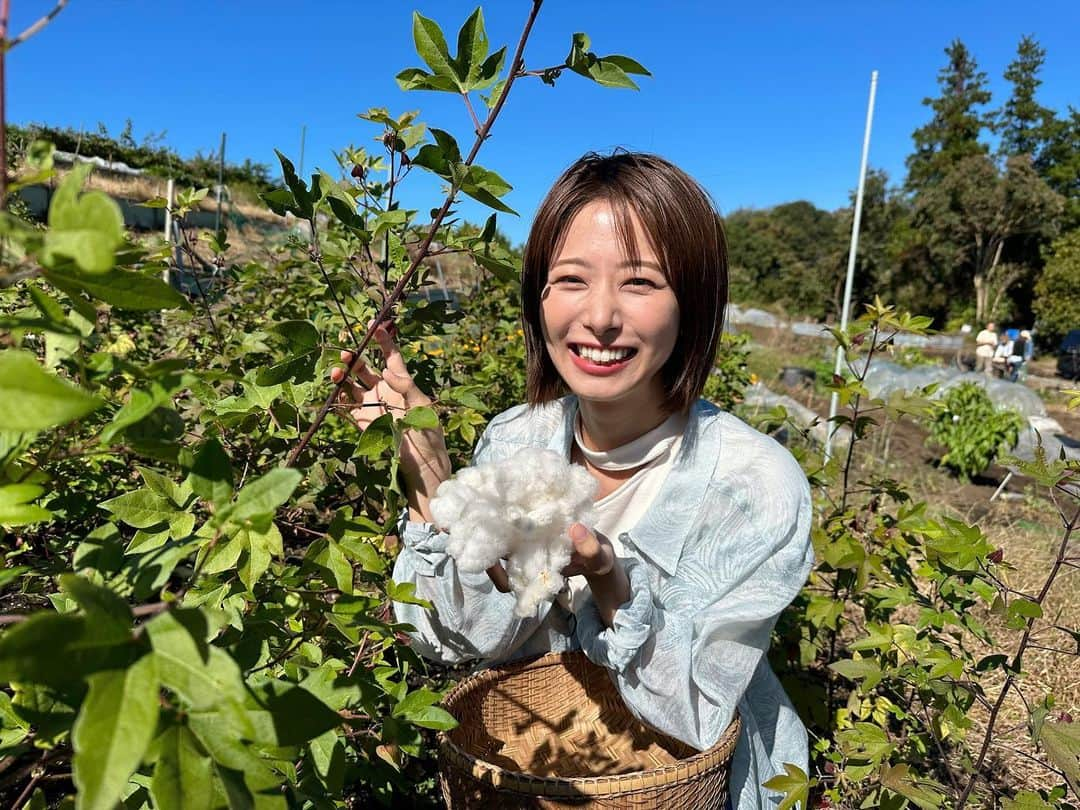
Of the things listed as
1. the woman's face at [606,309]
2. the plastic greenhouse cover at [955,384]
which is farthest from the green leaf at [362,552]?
the plastic greenhouse cover at [955,384]

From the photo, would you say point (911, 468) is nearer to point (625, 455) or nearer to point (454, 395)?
point (625, 455)

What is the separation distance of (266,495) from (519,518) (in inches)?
22.6

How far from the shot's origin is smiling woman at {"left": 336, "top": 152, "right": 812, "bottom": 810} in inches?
49.2

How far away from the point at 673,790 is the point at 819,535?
749mm

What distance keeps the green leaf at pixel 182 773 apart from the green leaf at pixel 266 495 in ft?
0.43

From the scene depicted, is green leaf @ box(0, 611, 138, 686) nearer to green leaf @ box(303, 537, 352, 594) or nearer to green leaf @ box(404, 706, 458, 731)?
green leaf @ box(303, 537, 352, 594)

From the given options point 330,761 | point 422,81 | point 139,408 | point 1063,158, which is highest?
point 1063,158

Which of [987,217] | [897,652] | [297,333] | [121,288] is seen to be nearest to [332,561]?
[297,333]

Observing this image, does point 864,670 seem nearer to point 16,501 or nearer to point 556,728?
point 556,728

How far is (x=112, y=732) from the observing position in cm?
36

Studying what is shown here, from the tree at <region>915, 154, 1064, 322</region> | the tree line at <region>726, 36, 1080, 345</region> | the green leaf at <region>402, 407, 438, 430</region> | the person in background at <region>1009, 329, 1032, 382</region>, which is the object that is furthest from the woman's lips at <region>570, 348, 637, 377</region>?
the tree at <region>915, 154, 1064, 322</region>

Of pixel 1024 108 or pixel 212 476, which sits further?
pixel 1024 108

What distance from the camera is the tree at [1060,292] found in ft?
58.8

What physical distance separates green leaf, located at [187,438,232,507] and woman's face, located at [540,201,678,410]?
0.84 metres
